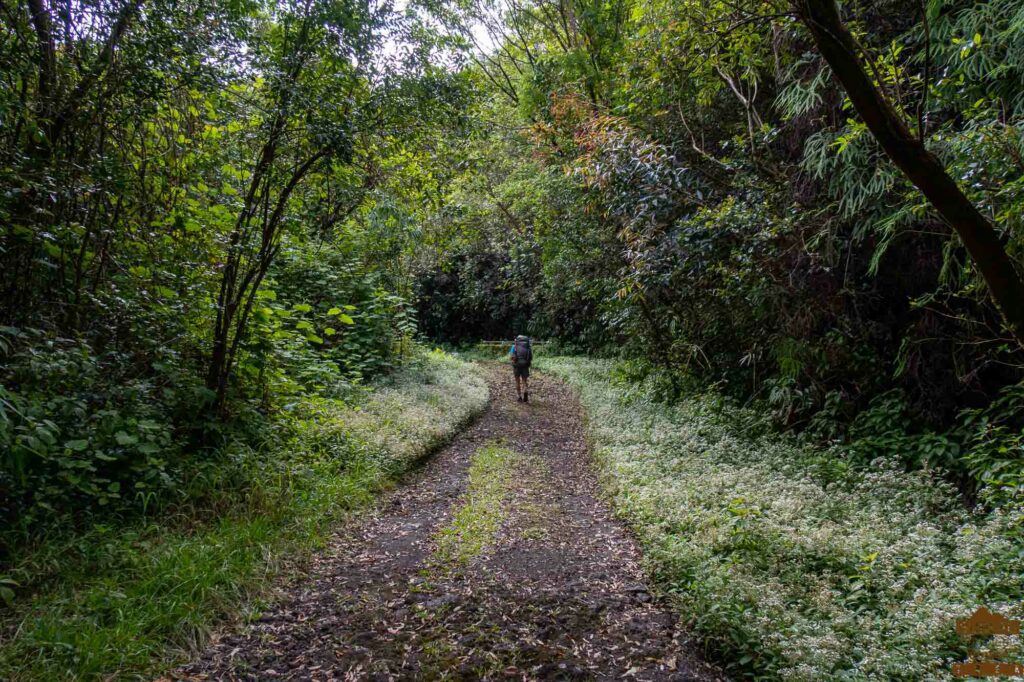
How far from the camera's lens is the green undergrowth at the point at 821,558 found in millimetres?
3010

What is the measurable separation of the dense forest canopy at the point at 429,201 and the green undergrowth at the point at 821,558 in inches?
31.4

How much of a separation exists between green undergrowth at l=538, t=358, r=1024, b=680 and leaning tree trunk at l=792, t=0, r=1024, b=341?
1.90m

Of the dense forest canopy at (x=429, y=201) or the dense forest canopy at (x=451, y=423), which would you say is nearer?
the dense forest canopy at (x=451, y=423)

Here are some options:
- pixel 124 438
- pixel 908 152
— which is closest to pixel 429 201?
pixel 124 438

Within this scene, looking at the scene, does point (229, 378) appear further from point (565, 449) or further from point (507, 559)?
point (565, 449)

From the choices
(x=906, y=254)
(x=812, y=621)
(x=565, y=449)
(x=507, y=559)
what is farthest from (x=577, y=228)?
(x=812, y=621)

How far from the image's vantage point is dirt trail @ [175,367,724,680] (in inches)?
135

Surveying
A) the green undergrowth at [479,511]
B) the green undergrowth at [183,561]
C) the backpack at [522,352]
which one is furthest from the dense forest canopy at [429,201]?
the backpack at [522,352]

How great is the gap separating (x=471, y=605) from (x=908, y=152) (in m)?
4.18

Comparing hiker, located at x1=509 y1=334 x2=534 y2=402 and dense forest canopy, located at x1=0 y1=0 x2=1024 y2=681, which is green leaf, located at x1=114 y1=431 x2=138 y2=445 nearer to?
dense forest canopy, located at x1=0 y1=0 x2=1024 y2=681

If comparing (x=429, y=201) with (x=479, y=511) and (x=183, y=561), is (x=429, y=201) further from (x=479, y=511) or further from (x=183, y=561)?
(x=183, y=561)

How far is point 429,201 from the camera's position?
766 cm

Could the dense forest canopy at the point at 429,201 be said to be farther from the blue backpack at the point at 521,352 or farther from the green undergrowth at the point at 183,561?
the blue backpack at the point at 521,352

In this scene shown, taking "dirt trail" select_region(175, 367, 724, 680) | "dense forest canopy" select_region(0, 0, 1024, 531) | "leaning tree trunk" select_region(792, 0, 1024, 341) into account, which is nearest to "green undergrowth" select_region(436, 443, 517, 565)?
"dirt trail" select_region(175, 367, 724, 680)
